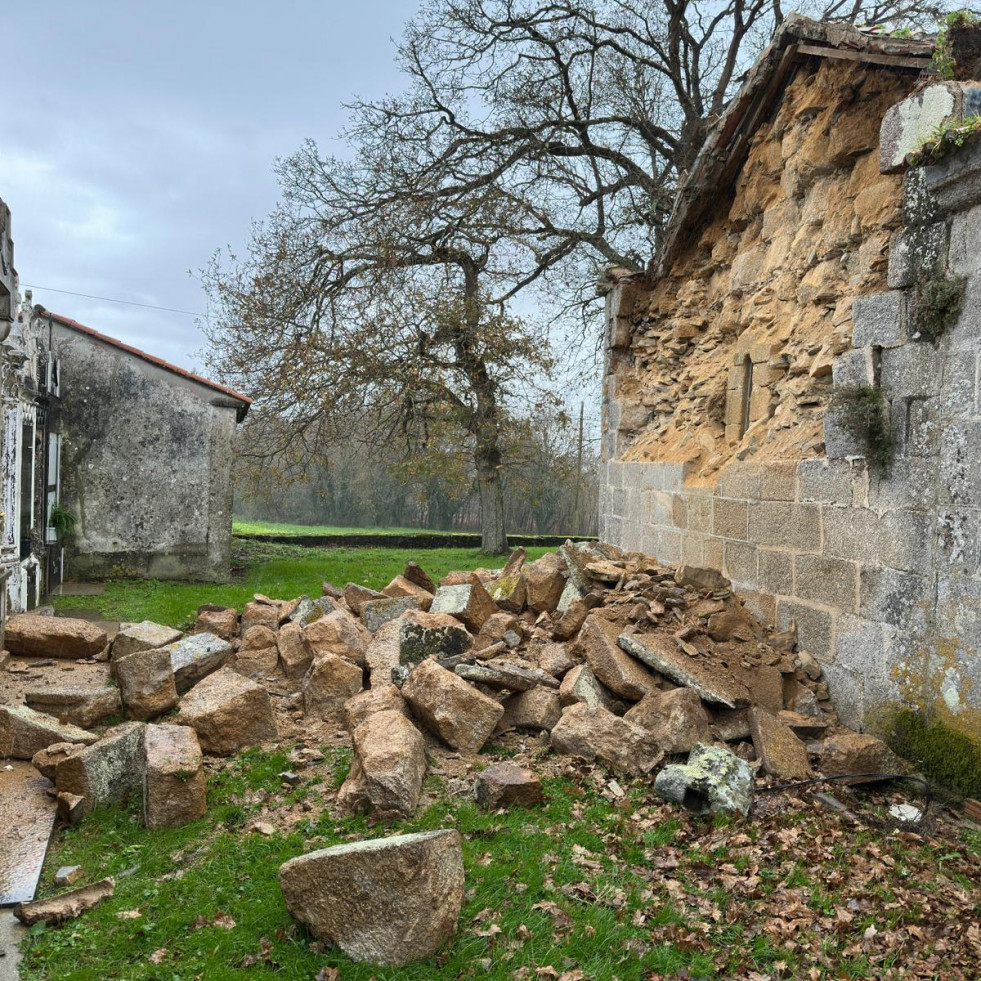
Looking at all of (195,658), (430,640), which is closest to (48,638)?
(195,658)

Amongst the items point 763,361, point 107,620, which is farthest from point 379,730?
point 107,620

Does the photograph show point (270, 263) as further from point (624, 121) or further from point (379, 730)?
point (379, 730)

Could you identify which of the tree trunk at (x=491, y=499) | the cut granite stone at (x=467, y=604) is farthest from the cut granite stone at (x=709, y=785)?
the tree trunk at (x=491, y=499)

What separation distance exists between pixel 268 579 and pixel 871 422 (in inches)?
457

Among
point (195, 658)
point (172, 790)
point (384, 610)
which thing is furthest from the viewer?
point (384, 610)

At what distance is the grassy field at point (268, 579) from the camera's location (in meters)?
10.9

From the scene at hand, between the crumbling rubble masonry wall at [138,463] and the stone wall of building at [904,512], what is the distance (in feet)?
32.5

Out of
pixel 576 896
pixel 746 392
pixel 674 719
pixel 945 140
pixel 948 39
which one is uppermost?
pixel 948 39

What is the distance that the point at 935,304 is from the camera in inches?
192

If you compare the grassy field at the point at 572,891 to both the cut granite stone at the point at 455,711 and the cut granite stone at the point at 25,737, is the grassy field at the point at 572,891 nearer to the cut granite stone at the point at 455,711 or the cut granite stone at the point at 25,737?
the cut granite stone at the point at 455,711

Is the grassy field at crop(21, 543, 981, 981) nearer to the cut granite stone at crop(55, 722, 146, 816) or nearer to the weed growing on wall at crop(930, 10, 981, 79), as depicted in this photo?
the cut granite stone at crop(55, 722, 146, 816)

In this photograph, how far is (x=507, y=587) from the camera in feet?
26.2

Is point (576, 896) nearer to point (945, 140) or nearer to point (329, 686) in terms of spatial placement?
point (329, 686)

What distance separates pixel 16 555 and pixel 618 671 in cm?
793
